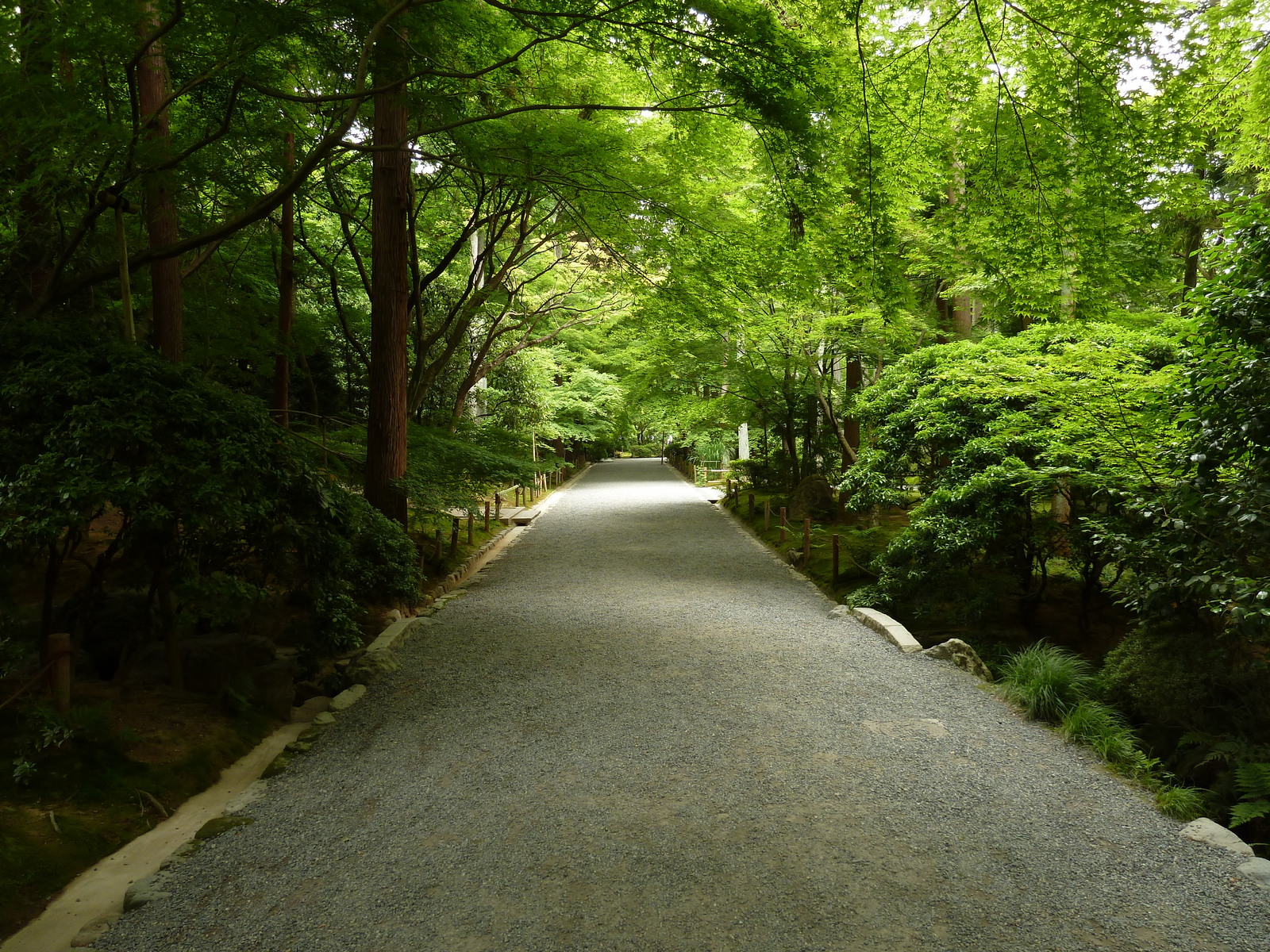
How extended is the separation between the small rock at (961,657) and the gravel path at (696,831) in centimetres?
14

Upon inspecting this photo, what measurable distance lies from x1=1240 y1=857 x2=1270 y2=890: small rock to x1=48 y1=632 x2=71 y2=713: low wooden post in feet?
20.5

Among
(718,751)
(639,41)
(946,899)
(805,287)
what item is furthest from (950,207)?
(946,899)

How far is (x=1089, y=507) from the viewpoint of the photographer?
23.1ft

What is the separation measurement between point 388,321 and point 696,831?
7.39 metres

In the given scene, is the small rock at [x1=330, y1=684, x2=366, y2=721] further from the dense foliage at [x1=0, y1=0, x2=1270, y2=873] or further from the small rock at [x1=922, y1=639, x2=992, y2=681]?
the small rock at [x1=922, y1=639, x2=992, y2=681]

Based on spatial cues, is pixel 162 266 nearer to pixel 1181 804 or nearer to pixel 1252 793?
pixel 1181 804

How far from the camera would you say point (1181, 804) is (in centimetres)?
370

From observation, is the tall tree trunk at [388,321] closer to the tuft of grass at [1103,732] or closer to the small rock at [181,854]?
the small rock at [181,854]

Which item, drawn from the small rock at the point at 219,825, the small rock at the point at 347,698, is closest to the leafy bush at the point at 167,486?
the small rock at the point at 347,698

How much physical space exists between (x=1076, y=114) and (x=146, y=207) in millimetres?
8129

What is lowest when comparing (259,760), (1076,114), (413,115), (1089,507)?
(259,760)

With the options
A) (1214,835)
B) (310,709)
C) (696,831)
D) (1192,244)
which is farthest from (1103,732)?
(1192,244)

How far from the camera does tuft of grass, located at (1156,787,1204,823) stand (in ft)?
12.1

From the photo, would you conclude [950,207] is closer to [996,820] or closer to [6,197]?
[996,820]
